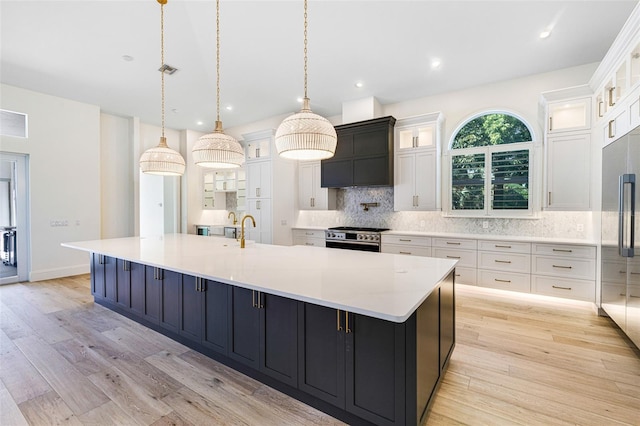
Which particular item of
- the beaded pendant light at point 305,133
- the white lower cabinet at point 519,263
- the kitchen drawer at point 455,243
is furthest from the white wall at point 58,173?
the kitchen drawer at point 455,243

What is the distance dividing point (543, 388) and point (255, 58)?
15.8 feet

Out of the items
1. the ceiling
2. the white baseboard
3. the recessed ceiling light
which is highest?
the ceiling

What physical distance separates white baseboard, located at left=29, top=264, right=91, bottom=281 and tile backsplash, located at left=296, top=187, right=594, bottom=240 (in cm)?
436

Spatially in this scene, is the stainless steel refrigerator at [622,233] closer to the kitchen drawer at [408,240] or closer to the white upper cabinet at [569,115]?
the white upper cabinet at [569,115]

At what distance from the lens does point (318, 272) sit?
205cm

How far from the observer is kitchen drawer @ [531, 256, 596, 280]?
3.69 meters

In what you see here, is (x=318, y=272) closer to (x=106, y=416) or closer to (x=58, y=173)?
(x=106, y=416)

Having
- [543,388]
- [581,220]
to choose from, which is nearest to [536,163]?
[581,220]

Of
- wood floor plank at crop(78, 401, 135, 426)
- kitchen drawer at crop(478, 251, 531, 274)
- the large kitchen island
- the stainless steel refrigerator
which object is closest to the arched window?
kitchen drawer at crop(478, 251, 531, 274)

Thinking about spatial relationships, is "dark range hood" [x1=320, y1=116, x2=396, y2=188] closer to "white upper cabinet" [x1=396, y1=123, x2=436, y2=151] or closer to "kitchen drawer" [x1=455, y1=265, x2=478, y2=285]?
"white upper cabinet" [x1=396, y1=123, x2=436, y2=151]

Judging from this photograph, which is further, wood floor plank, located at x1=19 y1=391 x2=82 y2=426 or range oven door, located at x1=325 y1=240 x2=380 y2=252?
range oven door, located at x1=325 y1=240 x2=380 y2=252

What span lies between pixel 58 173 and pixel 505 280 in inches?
307

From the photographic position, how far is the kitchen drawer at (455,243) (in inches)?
173

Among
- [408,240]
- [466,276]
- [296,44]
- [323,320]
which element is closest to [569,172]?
[466,276]
